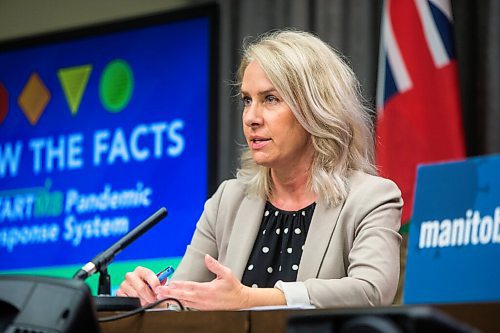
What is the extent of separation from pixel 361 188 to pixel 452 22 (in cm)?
143

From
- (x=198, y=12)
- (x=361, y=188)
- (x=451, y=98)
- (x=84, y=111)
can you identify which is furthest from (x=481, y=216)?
(x=84, y=111)

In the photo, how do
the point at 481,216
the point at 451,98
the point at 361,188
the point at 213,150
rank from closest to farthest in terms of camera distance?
the point at 481,216 < the point at 361,188 < the point at 451,98 < the point at 213,150

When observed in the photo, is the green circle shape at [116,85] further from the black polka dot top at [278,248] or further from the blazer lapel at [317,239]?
the blazer lapel at [317,239]

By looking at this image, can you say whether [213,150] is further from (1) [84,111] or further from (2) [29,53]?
(2) [29,53]

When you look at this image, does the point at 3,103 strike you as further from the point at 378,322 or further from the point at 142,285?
the point at 378,322

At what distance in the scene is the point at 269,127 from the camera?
2.21m

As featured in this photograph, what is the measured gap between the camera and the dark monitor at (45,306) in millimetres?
1181

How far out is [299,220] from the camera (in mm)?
2244

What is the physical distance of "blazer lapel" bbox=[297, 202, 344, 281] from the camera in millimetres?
2092

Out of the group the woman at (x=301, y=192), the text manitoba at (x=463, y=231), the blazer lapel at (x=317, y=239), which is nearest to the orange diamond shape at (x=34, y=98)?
the woman at (x=301, y=192)

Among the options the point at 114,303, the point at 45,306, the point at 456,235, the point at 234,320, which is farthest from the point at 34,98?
the point at 45,306

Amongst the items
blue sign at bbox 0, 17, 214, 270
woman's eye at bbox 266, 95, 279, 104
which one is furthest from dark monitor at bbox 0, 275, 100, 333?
blue sign at bbox 0, 17, 214, 270

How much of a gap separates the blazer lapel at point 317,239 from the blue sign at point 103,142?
5.43 feet

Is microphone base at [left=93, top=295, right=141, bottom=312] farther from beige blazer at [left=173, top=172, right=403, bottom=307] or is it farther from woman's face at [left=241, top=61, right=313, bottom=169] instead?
woman's face at [left=241, top=61, right=313, bottom=169]
